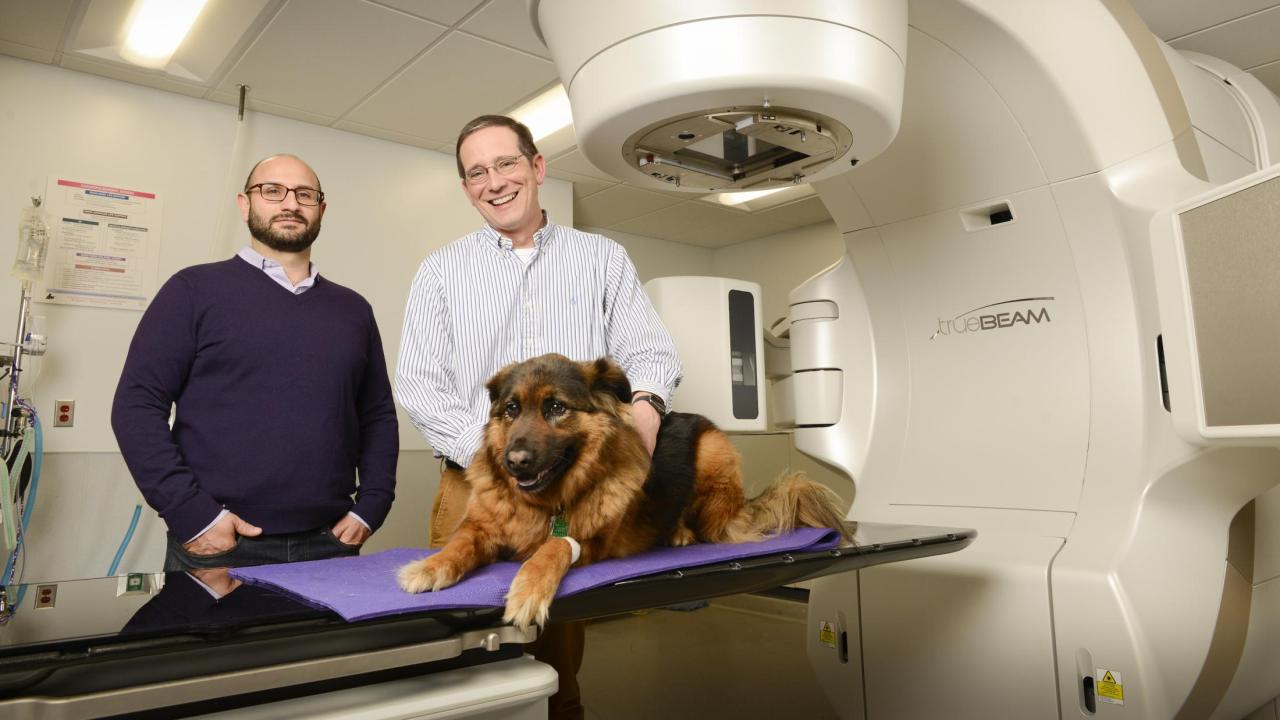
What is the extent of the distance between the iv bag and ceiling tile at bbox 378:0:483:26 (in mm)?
1755

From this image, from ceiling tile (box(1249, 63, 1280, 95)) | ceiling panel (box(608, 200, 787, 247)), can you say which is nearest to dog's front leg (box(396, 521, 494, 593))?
ceiling tile (box(1249, 63, 1280, 95))

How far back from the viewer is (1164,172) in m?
1.56

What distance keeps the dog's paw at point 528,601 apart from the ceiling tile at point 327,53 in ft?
9.36

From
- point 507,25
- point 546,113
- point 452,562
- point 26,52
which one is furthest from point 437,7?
Answer: point 452,562

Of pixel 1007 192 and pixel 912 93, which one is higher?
pixel 912 93

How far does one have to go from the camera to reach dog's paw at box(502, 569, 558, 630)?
2.71 ft

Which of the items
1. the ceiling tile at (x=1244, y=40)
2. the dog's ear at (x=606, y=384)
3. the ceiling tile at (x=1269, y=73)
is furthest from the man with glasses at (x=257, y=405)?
the ceiling tile at (x=1269, y=73)

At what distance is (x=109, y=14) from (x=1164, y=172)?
11.9ft

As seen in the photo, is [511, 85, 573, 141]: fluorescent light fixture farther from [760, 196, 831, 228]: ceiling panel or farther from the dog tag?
the dog tag

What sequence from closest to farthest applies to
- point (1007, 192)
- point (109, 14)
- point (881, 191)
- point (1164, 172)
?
point (1164, 172) < point (1007, 192) < point (881, 191) < point (109, 14)

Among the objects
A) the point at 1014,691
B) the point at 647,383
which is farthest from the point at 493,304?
the point at 1014,691

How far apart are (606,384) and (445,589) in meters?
0.37

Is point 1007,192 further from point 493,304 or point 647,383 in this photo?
point 493,304

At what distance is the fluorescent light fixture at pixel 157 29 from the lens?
3.05 meters
